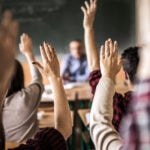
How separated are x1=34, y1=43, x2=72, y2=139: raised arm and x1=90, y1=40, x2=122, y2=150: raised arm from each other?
257mm

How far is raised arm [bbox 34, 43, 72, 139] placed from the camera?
5.16ft

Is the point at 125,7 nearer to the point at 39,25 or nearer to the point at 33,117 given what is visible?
the point at 39,25

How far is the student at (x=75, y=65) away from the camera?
19.1 feet

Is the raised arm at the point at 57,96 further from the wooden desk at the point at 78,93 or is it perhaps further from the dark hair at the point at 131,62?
the wooden desk at the point at 78,93

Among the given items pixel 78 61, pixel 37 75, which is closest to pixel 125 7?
pixel 78 61

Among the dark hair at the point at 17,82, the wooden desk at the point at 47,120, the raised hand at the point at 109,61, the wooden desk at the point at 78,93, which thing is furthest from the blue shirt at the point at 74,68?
the raised hand at the point at 109,61

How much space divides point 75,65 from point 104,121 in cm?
467

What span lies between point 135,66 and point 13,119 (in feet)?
3.04

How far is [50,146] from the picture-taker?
1329 millimetres

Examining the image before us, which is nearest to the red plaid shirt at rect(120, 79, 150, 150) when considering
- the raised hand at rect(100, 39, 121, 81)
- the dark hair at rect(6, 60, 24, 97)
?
the raised hand at rect(100, 39, 121, 81)

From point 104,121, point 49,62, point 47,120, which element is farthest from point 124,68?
point 47,120

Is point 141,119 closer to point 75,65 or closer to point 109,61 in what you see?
point 109,61

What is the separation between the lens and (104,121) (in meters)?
1.24

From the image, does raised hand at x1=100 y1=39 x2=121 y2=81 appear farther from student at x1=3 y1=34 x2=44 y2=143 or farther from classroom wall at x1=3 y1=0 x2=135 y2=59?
classroom wall at x1=3 y1=0 x2=135 y2=59
